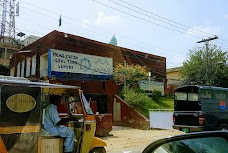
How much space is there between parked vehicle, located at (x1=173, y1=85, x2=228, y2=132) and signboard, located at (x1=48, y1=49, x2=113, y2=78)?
12.1 metres

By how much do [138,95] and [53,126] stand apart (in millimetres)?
17440

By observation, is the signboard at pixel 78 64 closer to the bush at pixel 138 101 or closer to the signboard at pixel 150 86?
the signboard at pixel 150 86

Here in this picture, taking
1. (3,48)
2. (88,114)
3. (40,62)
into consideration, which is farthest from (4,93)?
(3,48)

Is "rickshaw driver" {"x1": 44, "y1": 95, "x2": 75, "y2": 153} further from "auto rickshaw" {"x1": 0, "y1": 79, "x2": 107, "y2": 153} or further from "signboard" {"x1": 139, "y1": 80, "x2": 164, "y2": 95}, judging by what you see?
"signboard" {"x1": 139, "y1": 80, "x2": 164, "y2": 95}

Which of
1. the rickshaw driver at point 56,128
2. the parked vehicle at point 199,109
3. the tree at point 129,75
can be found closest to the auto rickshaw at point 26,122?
the rickshaw driver at point 56,128

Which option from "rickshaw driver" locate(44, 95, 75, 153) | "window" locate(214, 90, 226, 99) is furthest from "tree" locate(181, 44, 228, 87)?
"rickshaw driver" locate(44, 95, 75, 153)

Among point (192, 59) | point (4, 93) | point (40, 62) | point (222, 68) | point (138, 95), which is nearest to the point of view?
point (4, 93)

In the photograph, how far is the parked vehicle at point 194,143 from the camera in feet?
7.94

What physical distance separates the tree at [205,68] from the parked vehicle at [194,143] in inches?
1158

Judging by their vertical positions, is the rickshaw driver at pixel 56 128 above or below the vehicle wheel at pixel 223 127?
above

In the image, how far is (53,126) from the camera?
639cm

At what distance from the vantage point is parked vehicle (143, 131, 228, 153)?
95.3 inches

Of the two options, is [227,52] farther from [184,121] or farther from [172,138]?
[172,138]

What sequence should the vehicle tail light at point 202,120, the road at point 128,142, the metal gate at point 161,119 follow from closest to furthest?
the road at point 128,142 → the vehicle tail light at point 202,120 → the metal gate at point 161,119
